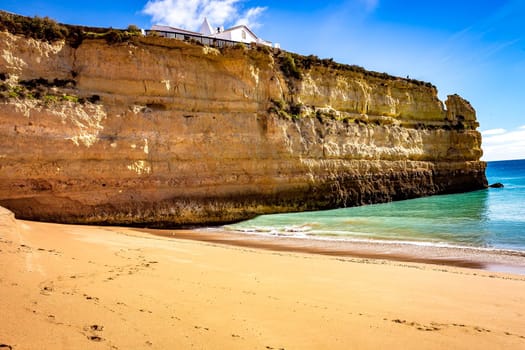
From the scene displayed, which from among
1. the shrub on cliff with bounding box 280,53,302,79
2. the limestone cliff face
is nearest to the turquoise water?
the limestone cliff face

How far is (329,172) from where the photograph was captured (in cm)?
2250

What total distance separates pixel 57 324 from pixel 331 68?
24.1 metres

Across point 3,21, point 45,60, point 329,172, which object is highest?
point 3,21

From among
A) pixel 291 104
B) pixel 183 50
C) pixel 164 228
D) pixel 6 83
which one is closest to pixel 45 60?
pixel 6 83

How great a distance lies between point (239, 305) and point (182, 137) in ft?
45.2

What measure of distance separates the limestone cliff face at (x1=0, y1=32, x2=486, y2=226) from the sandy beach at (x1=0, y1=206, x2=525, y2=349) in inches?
299

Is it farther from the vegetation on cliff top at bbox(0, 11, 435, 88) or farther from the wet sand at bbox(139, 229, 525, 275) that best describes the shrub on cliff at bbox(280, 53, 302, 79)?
the wet sand at bbox(139, 229, 525, 275)

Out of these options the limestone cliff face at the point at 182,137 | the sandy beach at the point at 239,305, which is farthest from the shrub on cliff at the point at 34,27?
the sandy beach at the point at 239,305

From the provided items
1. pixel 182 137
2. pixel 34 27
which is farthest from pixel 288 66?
pixel 34 27

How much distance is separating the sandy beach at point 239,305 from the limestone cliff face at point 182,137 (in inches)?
299

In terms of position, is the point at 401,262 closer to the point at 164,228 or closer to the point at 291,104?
the point at 164,228

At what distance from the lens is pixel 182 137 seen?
56.6 ft

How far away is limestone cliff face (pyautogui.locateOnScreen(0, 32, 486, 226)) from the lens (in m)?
14.0

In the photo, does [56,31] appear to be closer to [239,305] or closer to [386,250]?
[386,250]
